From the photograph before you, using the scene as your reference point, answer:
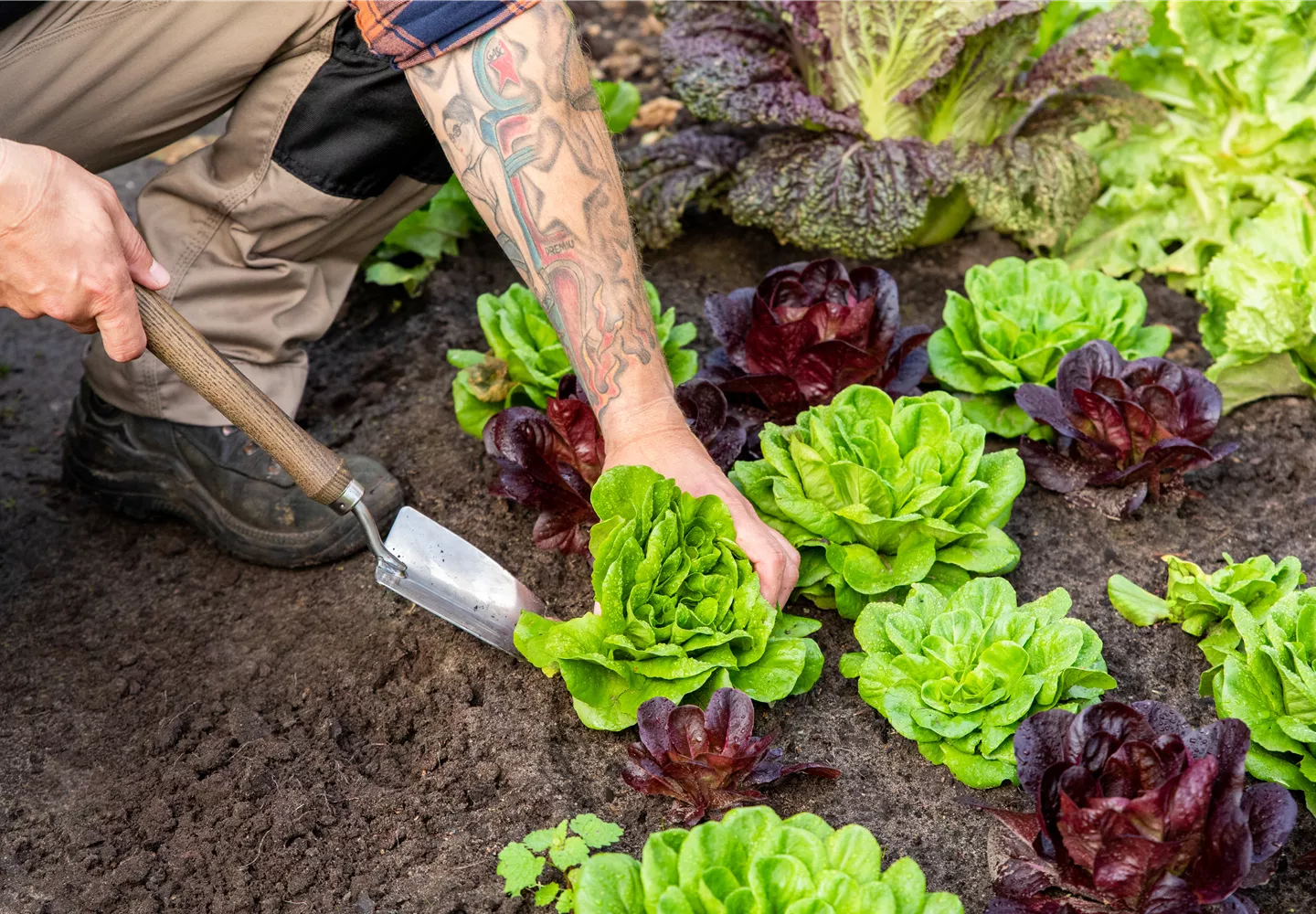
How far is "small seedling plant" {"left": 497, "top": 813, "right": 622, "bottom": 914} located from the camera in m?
1.85

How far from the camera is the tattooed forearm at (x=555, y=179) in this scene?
2.06 m

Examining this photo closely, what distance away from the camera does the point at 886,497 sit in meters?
2.24

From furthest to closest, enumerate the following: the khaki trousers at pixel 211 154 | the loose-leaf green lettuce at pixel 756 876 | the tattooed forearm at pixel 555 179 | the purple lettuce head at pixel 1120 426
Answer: the purple lettuce head at pixel 1120 426 → the khaki trousers at pixel 211 154 → the tattooed forearm at pixel 555 179 → the loose-leaf green lettuce at pixel 756 876

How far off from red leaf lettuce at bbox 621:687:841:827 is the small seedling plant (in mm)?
126

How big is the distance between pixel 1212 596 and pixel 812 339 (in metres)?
1.02

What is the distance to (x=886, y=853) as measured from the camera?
1954mm

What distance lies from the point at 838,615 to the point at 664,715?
60cm

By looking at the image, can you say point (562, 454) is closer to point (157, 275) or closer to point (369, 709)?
point (369, 709)

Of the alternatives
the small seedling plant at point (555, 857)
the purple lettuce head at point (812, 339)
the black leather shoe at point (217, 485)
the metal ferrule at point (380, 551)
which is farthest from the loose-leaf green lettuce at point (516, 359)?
the small seedling plant at point (555, 857)

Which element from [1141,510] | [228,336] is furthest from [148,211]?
[1141,510]

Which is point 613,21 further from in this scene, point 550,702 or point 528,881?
point 528,881

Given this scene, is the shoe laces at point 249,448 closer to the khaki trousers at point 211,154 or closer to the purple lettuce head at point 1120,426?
the khaki trousers at point 211,154

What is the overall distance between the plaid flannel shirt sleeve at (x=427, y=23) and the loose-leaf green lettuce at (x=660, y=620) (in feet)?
2.69

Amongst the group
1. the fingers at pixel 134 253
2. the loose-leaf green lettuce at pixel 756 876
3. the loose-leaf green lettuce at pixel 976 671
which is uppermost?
the fingers at pixel 134 253
